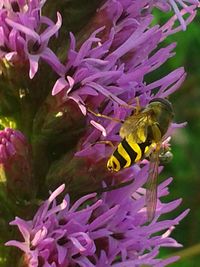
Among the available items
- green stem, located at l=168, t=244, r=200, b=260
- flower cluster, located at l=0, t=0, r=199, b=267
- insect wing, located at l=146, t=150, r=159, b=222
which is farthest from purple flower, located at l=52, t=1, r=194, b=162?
green stem, located at l=168, t=244, r=200, b=260

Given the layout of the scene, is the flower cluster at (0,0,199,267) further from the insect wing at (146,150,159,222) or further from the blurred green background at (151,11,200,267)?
the blurred green background at (151,11,200,267)

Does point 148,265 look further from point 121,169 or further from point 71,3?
point 71,3

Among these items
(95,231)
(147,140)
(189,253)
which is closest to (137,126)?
(147,140)

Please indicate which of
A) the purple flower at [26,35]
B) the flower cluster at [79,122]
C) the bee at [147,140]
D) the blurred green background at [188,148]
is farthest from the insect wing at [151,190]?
the blurred green background at [188,148]

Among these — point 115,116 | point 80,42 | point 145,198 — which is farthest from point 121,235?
point 80,42

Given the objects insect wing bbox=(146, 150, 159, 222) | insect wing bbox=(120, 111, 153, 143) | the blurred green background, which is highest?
insect wing bbox=(120, 111, 153, 143)

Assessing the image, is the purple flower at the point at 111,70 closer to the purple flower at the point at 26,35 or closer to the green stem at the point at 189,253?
the purple flower at the point at 26,35
